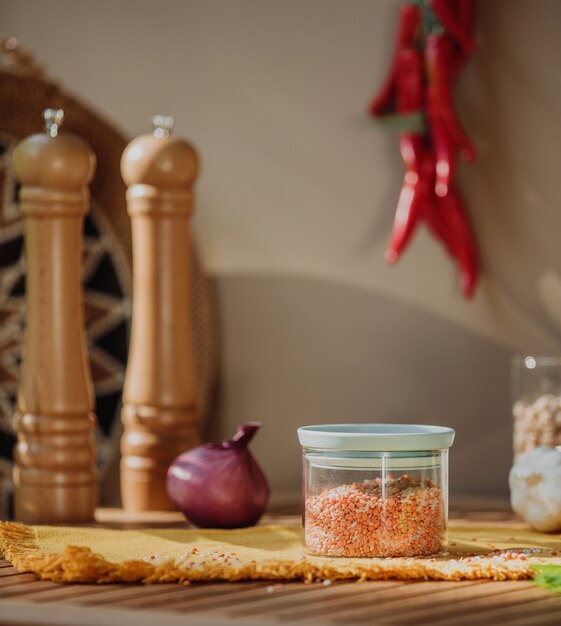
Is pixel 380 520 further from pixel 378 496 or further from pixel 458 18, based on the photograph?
pixel 458 18

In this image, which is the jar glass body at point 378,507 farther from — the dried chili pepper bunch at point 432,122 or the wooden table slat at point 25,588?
the dried chili pepper bunch at point 432,122

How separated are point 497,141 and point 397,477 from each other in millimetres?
536

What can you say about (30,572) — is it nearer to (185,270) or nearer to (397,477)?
(397,477)

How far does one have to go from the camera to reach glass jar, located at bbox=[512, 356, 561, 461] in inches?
44.2

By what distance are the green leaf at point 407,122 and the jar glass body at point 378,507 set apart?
0.51m

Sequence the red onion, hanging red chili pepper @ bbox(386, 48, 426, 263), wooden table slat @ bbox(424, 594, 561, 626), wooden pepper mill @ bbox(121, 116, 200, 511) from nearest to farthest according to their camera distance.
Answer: wooden table slat @ bbox(424, 594, 561, 626), the red onion, wooden pepper mill @ bbox(121, 116, 200, 511), hanging red chili pepper @ bbox(386, 48, 426, 263)

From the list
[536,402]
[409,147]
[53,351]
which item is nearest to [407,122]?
[409,147]

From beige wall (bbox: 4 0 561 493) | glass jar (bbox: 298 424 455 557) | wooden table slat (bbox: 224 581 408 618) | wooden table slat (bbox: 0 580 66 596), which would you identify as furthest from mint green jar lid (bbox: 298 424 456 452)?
beige wall (bbox: 4 0 561 493)

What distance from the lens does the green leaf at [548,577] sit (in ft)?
2.48

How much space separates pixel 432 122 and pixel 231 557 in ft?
2.04

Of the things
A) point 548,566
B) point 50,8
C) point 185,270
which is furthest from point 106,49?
point 548,566

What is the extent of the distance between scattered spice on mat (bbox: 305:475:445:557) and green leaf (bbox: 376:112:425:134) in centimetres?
53

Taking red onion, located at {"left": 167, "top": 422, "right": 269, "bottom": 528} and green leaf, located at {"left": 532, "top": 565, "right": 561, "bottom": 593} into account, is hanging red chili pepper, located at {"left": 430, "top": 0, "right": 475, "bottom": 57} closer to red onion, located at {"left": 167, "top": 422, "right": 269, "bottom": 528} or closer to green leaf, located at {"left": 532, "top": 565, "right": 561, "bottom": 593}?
red onion, located at {"left": 167, "top": 422, "right": 269, "bottom": 528}

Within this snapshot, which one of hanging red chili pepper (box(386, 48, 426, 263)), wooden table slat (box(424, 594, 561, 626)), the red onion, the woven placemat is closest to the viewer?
wooden table slat (box(424, 594, 561, 626))
